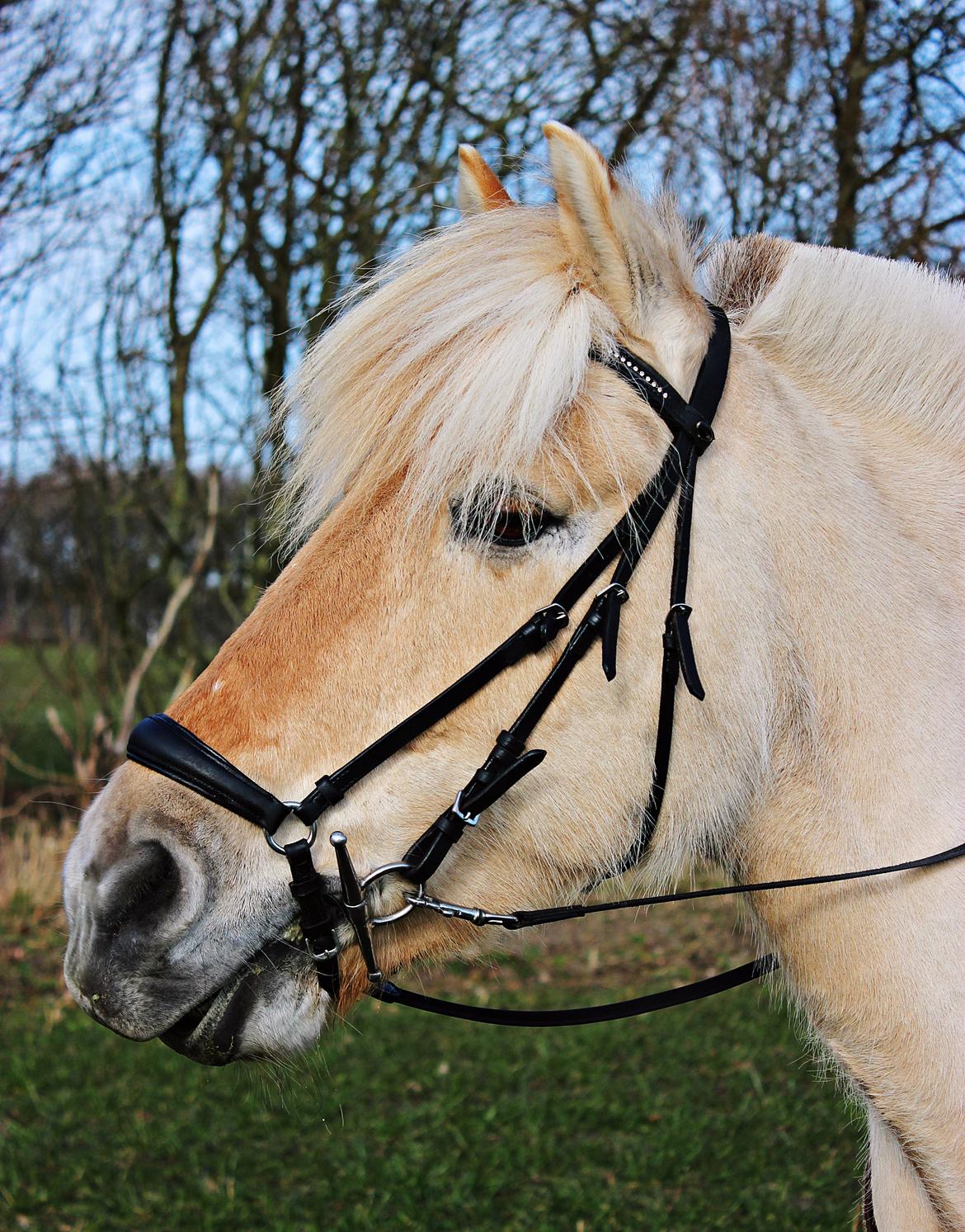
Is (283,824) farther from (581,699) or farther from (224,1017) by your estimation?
(581,699)

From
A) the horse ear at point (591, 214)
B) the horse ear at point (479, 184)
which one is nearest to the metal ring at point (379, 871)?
the horse ear at point (591, 214)

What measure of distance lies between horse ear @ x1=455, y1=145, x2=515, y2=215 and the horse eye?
2.64 ft

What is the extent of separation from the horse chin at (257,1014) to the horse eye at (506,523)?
0.72m

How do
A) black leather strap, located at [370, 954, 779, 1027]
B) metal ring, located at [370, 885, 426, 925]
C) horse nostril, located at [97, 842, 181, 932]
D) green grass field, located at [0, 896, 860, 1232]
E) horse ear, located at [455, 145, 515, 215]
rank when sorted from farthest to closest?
green grass field, located at [0, 896, 860, 1232], horse ear, located at [455, 145, 515, 215], black leather strap, located at [370, 954, 779, 1027], metal ring, located at [370, 885, 426, 925], horse nostril, located at [97, 842, 181, 932]

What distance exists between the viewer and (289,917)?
1.56m

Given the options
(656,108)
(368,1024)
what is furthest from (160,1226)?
(656,108)

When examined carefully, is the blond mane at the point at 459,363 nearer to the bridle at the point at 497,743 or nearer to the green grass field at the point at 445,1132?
the bridle at the point at 497,743

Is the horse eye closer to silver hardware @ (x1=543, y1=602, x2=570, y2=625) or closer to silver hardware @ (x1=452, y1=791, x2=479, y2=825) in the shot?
silver hardware @ (x1=543, y1=602, x2=570, y2=625)

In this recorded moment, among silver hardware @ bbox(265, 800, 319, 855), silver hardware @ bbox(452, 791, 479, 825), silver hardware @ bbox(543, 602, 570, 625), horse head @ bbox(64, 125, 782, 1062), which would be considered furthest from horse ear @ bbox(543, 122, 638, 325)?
silver hardware @ bbox(265, 800, 319, 855)

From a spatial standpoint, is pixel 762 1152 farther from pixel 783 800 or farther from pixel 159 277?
pixel 159 277

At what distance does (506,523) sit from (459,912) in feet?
2.08

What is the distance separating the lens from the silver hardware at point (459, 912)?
1605 mm

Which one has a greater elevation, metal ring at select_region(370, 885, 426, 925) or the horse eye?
Result: the horse eye

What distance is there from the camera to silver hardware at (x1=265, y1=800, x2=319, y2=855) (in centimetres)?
152
